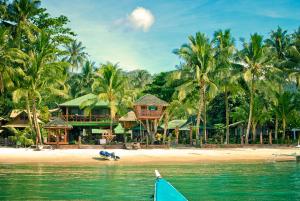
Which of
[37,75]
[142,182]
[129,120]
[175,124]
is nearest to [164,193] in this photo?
[142,182]

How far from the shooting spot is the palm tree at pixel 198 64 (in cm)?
4638

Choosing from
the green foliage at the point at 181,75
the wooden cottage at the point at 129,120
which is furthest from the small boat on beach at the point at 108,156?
the wooden cottage at the point at 129,120

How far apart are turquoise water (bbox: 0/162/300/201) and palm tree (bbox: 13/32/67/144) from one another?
41.2ft

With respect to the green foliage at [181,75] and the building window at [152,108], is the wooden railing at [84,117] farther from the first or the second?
the building window at [152,108]

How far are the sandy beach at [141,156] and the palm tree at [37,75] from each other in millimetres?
5550

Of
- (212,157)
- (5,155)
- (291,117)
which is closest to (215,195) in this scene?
(212,157)

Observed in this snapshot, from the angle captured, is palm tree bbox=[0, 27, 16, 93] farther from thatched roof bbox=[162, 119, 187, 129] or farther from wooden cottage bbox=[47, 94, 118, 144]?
thatched roof bbox=[162, 119, 187, 129]

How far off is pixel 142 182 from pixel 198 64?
24927mm

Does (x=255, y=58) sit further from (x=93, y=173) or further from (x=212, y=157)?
(x=93, y=173)

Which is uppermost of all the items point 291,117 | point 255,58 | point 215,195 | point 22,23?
point 22,23

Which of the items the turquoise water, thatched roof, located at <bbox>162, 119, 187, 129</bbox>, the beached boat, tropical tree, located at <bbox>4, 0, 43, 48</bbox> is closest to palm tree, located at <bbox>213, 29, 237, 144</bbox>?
thatched roof, located at <bbox>162, 119, 187, 129</bbox>

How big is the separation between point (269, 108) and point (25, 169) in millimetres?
31869

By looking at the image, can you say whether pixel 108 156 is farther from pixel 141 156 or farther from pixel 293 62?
pixel 293 62

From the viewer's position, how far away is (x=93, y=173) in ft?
94.8
